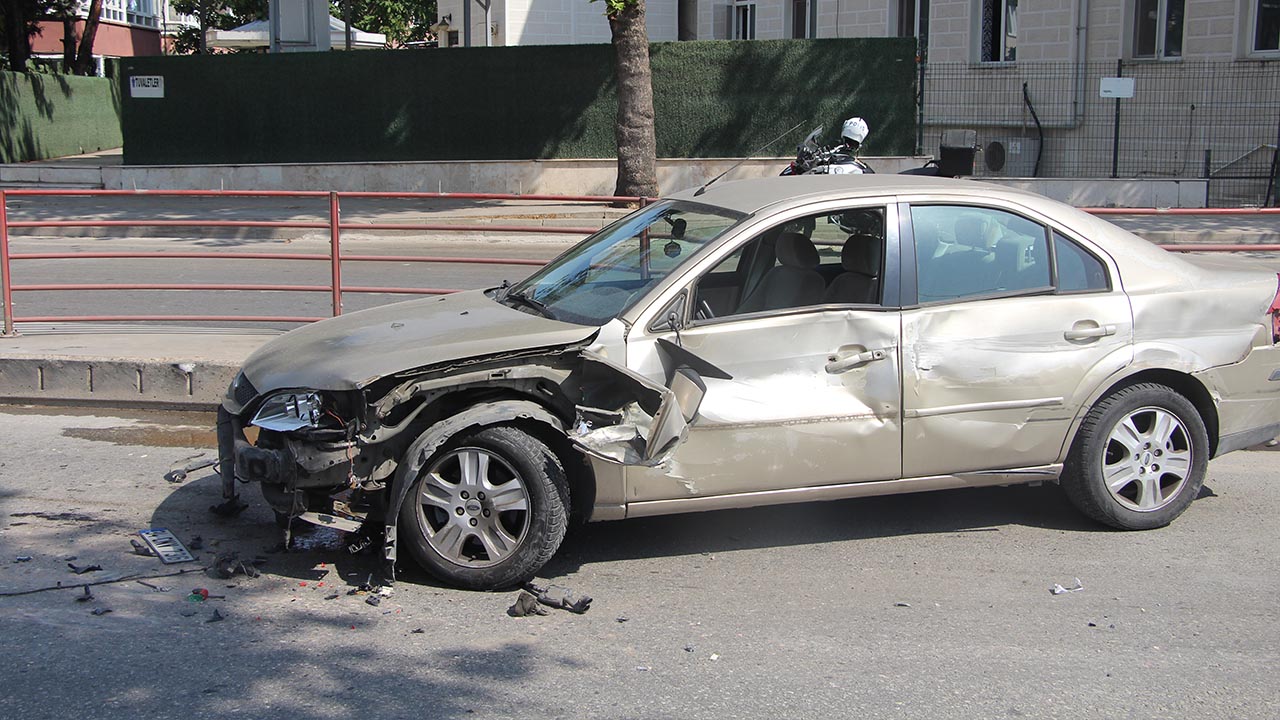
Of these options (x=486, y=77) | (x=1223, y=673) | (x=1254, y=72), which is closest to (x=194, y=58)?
(x=486, y=77)

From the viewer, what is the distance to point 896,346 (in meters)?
5.48

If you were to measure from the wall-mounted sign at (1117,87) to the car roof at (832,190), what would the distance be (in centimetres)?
1739

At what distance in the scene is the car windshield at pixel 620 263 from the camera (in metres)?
5.53

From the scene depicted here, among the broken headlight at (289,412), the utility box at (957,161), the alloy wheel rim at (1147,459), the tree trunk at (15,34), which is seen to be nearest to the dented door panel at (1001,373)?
the alloy wheel rim at (1147,459)

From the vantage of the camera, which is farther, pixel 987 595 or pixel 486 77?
pixel 486 77

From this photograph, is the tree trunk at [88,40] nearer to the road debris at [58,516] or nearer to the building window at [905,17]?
the building window at [905,17]

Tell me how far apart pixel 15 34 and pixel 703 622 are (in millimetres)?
32991

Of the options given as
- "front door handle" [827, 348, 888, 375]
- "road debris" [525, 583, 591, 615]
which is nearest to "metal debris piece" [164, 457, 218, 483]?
"road debris" [525, 583, 591, 615]

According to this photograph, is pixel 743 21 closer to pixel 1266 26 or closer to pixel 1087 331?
pixel 1266 26

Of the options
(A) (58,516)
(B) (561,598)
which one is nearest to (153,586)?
(A) (58,516)

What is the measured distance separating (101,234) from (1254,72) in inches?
769

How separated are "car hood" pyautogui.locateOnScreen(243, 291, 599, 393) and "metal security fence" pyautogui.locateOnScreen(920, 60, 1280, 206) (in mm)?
19202

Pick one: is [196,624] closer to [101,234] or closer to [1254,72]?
[101,234]

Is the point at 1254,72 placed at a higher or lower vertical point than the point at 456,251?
higher
